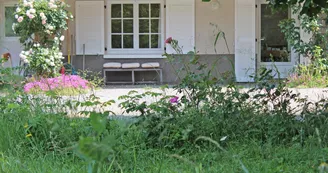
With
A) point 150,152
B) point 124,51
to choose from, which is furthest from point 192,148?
point 124,51

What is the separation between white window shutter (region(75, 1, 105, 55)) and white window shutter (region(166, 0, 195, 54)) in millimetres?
1758

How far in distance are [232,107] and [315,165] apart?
1.13m

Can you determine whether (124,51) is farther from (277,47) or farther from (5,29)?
(277,47)

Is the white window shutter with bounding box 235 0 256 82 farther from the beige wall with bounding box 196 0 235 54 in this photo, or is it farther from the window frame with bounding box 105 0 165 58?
the window frame with bounding box 105 0 165 58

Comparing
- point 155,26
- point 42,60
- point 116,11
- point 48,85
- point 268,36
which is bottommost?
point 48,85

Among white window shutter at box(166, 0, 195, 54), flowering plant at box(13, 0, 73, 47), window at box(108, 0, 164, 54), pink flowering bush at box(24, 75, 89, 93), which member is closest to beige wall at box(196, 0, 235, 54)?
white window shutter at box(166, 0, 195, 54)

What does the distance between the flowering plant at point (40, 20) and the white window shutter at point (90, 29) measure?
1240 mm

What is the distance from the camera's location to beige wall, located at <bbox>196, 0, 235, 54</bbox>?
11203mm

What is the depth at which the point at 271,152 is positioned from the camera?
Answer: 3137 millimetres

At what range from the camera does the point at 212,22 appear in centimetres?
1124

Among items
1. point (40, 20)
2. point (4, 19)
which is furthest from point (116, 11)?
point (4, 19)

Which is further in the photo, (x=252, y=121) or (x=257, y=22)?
(x=257, y=22)

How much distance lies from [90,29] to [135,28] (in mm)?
1170

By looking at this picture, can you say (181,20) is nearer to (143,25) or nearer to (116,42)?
(143,25)
